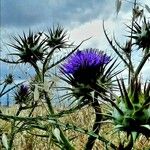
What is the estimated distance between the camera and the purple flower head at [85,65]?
3264 mm

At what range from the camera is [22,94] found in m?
4.52

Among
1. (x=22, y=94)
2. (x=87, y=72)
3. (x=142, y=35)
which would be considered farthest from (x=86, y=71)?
(x=22, y=94)

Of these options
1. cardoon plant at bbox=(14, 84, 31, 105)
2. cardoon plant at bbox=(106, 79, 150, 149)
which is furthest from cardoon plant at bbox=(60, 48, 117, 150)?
cardoon plant at bbox=(14, 84, 31, 105)

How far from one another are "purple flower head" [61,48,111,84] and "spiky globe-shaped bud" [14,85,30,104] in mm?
1173

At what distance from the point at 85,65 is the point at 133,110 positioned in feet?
3.11

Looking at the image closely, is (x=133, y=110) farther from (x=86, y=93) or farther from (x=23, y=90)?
(x=23, y=90)

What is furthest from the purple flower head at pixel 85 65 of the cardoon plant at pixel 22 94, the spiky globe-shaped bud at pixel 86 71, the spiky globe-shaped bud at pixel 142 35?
the cardoon plant at pixel 22 94

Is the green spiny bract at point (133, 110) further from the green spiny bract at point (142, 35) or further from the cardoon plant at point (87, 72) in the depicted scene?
the green spiny bract at point (142, 35)

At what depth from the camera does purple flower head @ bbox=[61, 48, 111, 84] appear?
3.26 metres

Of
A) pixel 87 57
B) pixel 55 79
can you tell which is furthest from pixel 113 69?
pixel 55 79

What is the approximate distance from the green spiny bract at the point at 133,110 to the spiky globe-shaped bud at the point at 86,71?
670 millimetres

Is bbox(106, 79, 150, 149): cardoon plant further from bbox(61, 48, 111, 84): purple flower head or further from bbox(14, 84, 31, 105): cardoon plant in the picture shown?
bbox(14, 84, 31, 105): cardoon plant

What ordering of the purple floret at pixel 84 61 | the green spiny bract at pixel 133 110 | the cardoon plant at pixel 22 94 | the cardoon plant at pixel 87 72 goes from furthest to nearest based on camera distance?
1. the cardoon plant at pixel 22 94
2. the purple floret at pixel 84 61
3. the cardoon plant at pixel 87 72
4. the green spiny bract at pixel 133 110

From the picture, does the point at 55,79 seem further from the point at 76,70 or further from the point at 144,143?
the point at 144,143
